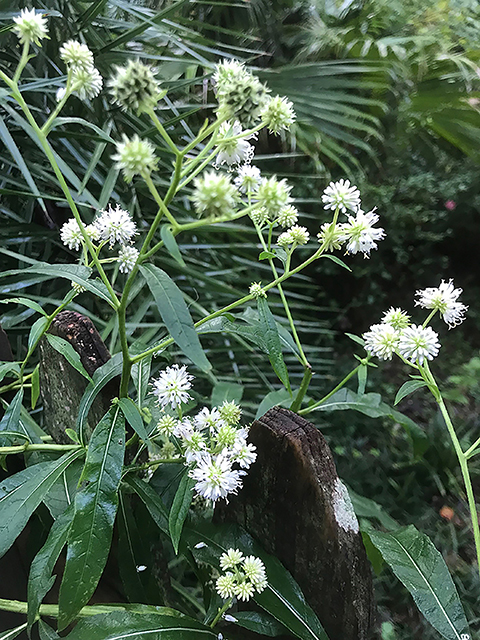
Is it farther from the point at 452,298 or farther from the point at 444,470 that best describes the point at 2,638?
the point at 444,470

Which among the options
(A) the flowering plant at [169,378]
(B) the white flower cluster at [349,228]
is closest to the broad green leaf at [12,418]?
(A) the flowering plant at [169,378]

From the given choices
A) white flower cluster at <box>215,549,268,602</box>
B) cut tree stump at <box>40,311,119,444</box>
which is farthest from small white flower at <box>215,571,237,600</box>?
cut tree stump at <box>40,311,119,444</box>

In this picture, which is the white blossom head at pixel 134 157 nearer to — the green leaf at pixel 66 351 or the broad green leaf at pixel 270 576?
the green leaf at pixel 66 351

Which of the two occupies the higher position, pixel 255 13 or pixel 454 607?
pixel 255 13

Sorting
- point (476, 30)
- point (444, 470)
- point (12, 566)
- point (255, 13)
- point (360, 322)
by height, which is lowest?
point (444, 470)

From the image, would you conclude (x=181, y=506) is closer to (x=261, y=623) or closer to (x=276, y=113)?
(x=261, y=623)

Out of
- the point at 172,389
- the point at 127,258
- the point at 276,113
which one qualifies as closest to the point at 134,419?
the point at 172,389

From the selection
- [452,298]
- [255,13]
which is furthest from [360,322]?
[452,298]
